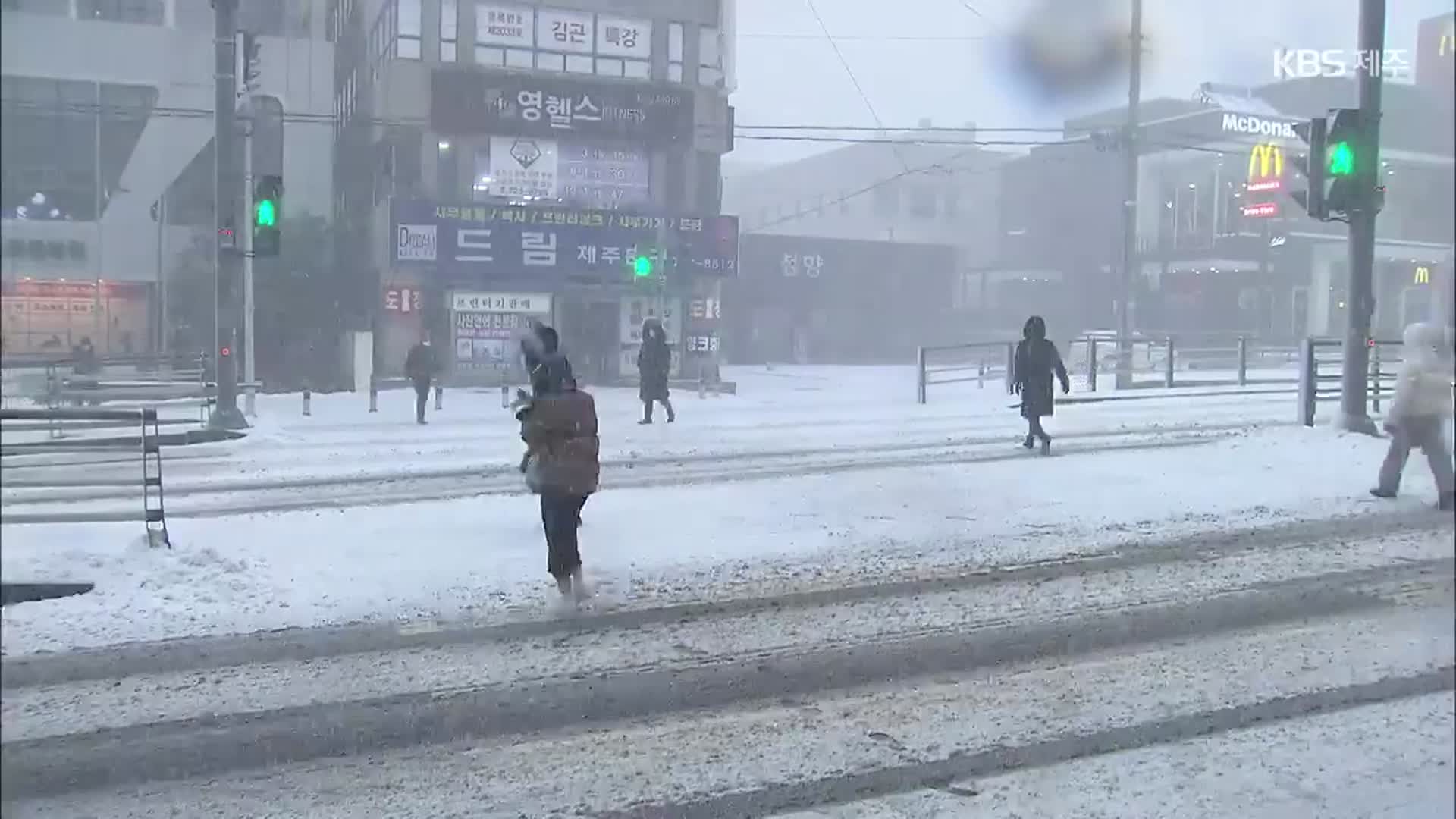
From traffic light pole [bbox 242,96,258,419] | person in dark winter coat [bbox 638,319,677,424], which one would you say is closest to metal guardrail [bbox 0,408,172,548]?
traffic light pole [bbox 242,96,258,419]

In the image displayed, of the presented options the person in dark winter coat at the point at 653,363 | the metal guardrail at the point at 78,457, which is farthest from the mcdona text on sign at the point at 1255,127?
the metal guardrail at the point at 78,457

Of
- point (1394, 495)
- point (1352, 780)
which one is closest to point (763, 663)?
point (1352, 780)

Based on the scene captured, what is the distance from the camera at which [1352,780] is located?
293cm

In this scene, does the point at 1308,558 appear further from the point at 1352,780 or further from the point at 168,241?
the point at 168,241

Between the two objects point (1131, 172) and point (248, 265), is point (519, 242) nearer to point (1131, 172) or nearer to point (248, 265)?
point (248, 265)

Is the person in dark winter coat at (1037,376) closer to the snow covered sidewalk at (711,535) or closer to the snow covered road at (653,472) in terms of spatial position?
the snow covered road at (653,472)

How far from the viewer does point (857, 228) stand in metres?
4.50

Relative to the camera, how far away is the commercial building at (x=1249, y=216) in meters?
2.61

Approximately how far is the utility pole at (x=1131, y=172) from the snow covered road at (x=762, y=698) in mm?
938

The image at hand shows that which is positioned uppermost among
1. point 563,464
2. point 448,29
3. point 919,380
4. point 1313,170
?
point 448,29

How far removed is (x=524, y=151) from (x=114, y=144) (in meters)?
1.25

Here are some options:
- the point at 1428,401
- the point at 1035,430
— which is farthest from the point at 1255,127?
the point at 1035,430

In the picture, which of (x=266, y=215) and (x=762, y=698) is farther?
(x=762, y=698)

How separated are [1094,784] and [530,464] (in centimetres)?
239
